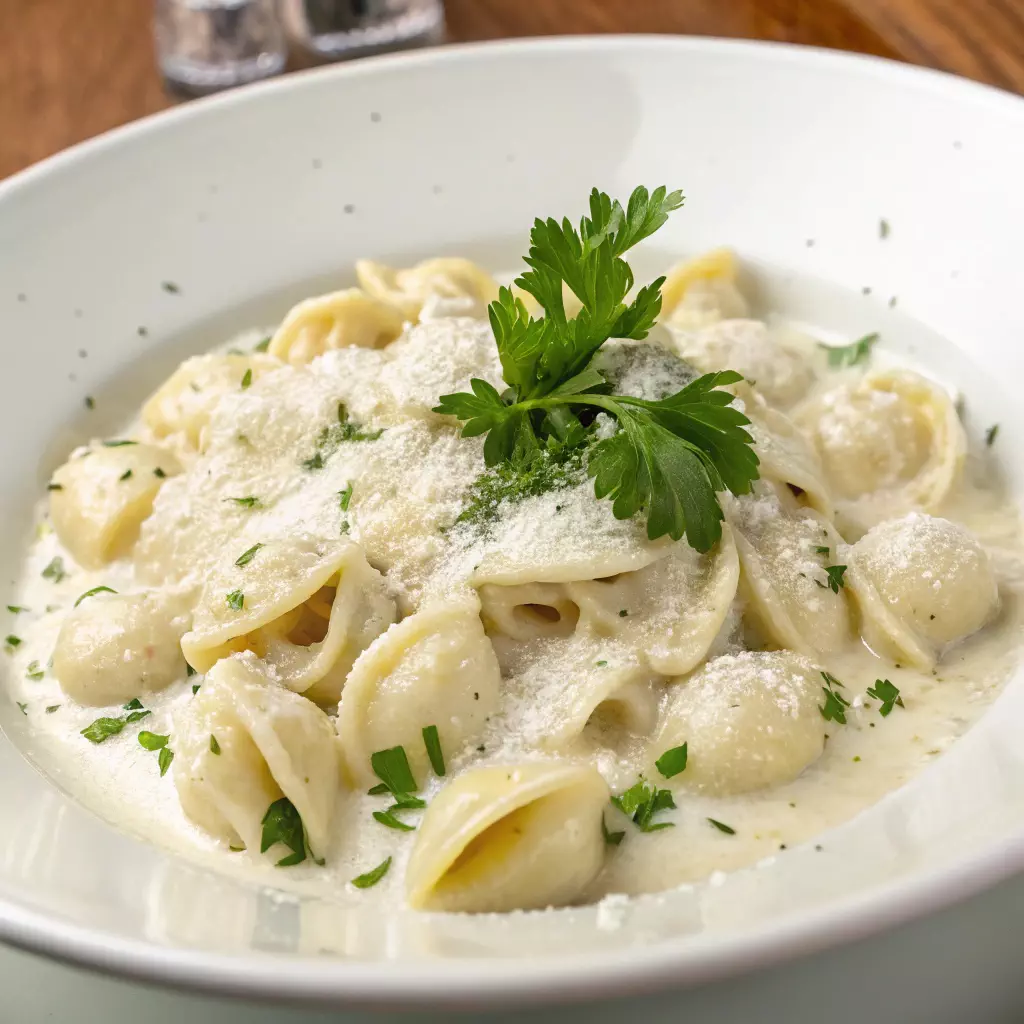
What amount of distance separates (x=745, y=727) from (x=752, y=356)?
116cm

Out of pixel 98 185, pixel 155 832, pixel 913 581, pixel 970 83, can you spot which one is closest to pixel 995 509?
pixel 913 581

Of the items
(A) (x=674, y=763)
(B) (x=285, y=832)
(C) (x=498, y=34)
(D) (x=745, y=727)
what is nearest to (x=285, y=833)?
(B) (x=285, y=832)

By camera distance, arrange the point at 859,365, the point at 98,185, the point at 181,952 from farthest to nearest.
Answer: the point at 98,185, the point at 859,365, the point at 181,952

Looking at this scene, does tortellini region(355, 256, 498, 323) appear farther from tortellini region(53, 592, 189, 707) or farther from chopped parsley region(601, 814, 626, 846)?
chopped parsley region(601, 814, 626, 846)

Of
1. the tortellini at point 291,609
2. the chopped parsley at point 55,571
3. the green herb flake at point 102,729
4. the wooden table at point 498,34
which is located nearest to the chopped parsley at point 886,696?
the tortellini at point 291,609

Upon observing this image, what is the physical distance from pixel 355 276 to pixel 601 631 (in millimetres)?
1748

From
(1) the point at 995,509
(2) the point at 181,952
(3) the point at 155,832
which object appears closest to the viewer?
(2) the point at 181,952

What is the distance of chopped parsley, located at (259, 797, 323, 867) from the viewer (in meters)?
2.24

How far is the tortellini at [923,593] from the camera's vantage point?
99.7 inches

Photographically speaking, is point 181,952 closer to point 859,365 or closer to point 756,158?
point 859,365

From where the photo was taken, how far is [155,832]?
2.32 meters

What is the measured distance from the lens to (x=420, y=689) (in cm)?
233

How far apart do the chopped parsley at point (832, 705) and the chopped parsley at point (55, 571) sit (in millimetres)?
1724

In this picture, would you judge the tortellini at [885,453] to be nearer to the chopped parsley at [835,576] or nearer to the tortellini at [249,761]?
the chopped parsley at [835,576]
